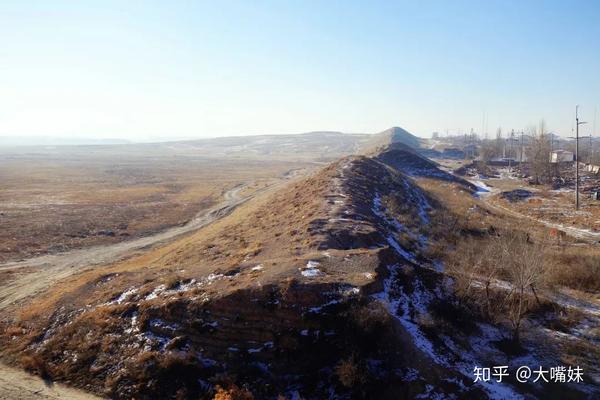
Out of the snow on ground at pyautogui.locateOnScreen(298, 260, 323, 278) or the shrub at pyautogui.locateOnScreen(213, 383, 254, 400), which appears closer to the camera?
the shrub at pyautogui.locateOnScreen(213, 383, 254, 400)

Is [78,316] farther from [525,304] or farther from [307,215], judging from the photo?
[525,304]

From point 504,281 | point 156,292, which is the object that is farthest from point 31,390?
point 504,281

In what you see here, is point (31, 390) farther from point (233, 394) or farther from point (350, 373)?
point (350, 373)

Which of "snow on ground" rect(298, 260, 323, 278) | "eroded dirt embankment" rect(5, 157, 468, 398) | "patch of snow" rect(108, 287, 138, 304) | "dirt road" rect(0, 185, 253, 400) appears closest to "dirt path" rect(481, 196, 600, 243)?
"eroded dirt embankment" rect(5, 157, 468, 398)

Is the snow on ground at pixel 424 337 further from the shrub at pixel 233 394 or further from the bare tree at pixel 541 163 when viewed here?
the bare tree at pixel 541 163

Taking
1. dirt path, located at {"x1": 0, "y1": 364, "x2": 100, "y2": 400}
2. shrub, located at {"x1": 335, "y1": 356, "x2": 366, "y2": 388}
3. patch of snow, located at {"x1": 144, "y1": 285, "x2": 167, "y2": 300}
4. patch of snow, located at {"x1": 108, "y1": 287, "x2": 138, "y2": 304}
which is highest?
patch of snow, located at {"x1": 144, "y1": 285, "x2": 167, "y2": 300}

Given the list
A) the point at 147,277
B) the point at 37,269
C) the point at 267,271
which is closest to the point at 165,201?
the point at 37,269

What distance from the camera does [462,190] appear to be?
2392 inches

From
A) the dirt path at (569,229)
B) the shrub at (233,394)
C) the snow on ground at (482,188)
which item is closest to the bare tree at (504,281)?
the shrub at (233,394)

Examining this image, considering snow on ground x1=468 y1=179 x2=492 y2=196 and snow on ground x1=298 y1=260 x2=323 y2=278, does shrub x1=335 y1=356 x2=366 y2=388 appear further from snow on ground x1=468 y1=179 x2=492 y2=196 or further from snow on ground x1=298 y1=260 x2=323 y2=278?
snow on ground x1=468 y1=179 x2=492 y2=196

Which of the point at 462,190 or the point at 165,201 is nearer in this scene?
the point at 462,190

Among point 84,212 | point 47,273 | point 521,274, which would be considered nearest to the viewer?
point 521,274

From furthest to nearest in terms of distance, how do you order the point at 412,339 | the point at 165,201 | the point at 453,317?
the point at 165,201 < the point at 453,317 < the point at 412,339

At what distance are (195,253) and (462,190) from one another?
45567mm
